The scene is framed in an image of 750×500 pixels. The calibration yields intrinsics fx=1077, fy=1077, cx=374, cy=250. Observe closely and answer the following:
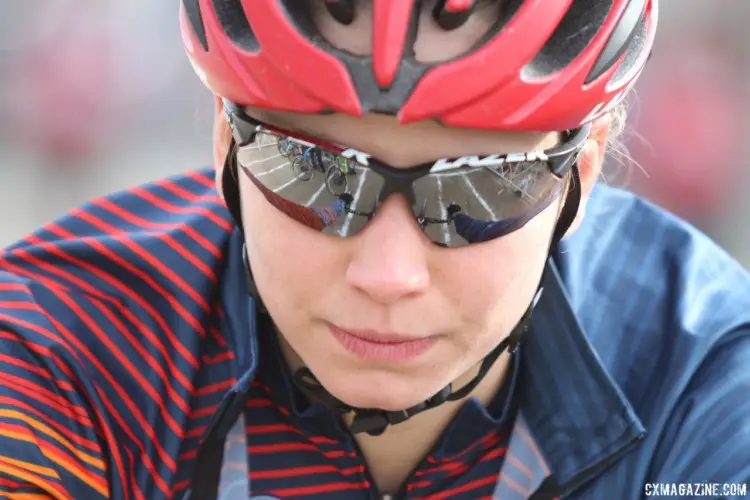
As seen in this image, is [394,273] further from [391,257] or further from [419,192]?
[419,192]

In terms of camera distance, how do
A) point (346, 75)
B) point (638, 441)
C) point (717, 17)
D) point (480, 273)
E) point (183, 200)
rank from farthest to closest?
point (717, 17)
point (183, 200)
point (638, 441)
point (480, 273)
point (346, 75)

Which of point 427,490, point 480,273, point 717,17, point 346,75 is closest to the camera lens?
point 346,75

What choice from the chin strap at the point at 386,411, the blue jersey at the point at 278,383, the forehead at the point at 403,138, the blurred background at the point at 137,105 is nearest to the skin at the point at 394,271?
the forehead at the point at 403,138

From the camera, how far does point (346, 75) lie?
79.7 inches

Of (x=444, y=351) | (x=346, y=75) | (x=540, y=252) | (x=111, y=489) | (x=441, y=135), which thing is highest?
(x=346, y=75)

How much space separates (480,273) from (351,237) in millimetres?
274

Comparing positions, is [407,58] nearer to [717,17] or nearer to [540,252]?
[540,252]

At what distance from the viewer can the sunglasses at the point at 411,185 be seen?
2.09 meters

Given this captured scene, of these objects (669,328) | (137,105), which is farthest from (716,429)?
(137,105)

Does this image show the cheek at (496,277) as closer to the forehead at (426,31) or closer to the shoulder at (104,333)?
the forehead at (426,31)

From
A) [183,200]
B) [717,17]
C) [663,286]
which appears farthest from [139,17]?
[663,286]

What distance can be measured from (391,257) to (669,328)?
0.84m

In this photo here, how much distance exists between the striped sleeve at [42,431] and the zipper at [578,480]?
0.99m

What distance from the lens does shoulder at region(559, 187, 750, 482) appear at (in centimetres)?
236
